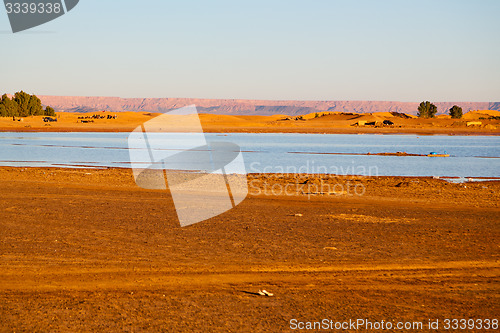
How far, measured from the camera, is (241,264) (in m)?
10.0

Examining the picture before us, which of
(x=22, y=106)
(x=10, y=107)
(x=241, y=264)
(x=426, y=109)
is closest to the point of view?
(x=241, y=264)

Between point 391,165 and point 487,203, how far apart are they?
50.3 ft

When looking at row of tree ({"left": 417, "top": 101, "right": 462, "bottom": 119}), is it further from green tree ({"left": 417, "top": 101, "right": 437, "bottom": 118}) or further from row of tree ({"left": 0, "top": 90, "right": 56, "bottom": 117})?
row of tree ({"left": 0, "top": 90, "right": 56, "bottom": 117})

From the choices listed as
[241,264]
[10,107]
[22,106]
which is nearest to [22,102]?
[22,106]

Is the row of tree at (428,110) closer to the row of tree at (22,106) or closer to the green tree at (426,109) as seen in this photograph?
the green tree at (426,109)

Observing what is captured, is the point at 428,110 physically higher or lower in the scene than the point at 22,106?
lower

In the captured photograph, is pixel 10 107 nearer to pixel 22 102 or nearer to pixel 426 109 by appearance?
pixel 22 102

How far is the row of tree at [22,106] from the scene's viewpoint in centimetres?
11831

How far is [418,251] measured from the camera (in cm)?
1130

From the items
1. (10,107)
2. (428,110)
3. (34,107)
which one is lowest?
(428,110)

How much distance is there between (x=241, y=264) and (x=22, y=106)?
12609 centimetres

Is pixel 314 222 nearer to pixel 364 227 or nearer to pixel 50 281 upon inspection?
pixel 364 227

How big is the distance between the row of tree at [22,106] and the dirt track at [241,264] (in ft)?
362

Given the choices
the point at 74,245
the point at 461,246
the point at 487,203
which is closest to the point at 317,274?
the point at 461,246
